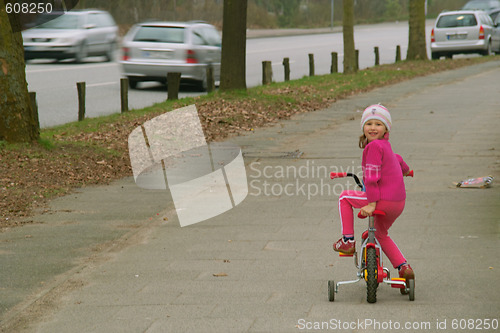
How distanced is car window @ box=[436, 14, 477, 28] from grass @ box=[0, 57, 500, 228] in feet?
30.9

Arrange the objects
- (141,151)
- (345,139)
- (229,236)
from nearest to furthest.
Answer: (229,236), (141,151), (345,139)

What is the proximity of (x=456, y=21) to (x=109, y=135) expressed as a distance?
2179cm

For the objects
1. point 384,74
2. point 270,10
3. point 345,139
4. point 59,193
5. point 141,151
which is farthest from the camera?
point 270,10

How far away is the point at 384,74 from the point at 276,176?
575 inches

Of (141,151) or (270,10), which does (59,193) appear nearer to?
(141,151)

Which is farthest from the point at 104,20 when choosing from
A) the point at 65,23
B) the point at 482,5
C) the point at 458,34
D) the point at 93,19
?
the point at 482,5

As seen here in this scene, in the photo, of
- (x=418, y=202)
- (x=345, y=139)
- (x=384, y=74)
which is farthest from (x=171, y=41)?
(x=418, y=202)

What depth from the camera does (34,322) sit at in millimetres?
5117

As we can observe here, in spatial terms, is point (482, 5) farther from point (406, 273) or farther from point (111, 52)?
point (406, 273)

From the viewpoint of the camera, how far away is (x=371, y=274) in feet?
17.0

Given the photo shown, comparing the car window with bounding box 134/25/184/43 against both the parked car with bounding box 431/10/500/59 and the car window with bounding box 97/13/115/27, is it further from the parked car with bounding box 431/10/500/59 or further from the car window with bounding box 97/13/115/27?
the parked car with bounding box 431/10/500/59

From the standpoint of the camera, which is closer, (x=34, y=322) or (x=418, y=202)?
(x=34, y=322)

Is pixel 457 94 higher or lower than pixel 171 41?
lower

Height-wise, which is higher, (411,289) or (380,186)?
(380,186)
